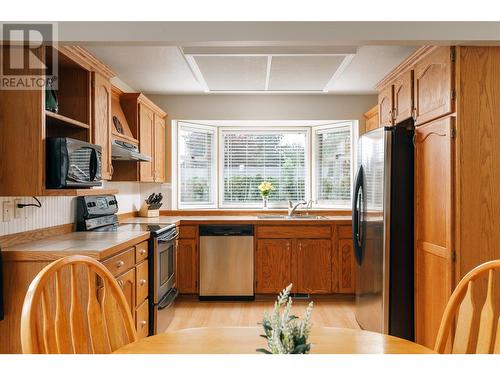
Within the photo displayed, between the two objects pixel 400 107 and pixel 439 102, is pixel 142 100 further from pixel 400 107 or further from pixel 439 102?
pixel 439 102

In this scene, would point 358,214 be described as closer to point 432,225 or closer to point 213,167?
point 432,225

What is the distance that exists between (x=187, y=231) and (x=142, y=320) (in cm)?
137

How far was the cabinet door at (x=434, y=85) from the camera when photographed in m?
2.30

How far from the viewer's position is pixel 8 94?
2.07 metres

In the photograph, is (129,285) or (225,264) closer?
(129,285)

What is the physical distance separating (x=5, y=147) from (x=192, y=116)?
106 inches

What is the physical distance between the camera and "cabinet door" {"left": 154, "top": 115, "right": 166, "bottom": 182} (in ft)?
14.1

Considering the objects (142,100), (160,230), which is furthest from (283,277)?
(142,100)

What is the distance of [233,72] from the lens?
136 inches

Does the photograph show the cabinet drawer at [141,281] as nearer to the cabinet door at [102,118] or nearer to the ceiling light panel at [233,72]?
the cabinet door at [102,118]

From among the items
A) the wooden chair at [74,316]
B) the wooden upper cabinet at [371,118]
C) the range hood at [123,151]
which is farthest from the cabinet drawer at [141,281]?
the wooden upper cabinet at [371,118]

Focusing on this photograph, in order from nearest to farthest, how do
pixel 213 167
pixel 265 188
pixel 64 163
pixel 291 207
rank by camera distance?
pixel 64 163 → pixel 291 207 → pixel 265 188 → pixel 213 167

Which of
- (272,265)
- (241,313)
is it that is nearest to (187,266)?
(241,313)

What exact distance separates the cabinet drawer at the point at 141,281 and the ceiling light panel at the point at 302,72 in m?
1.84
